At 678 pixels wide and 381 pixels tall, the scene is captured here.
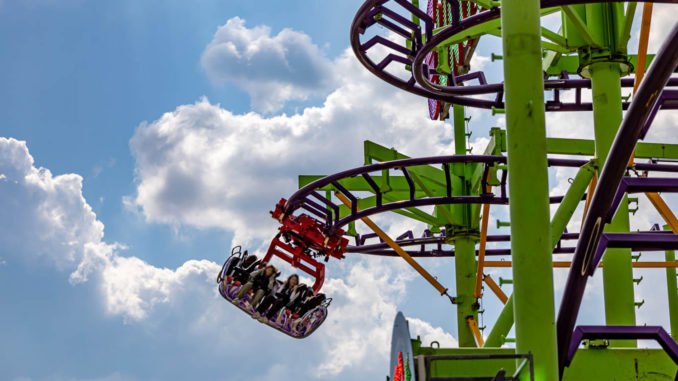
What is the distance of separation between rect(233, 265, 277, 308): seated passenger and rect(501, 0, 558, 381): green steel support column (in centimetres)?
991

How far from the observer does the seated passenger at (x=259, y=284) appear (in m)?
18.1

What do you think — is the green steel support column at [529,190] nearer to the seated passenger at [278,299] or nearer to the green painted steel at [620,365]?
the green painted steel at [620,365]

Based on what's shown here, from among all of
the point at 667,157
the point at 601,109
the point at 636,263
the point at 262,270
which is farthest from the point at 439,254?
the point at 601,109

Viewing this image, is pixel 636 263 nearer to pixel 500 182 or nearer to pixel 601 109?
pixel 500 182

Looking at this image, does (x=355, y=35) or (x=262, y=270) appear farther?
(x=262, y=270)

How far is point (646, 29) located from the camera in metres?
13.9

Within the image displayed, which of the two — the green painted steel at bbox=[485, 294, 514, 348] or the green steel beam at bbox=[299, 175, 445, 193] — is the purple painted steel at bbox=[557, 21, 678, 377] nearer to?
the green painted steel at bbox=[485, 294, 514, 348]

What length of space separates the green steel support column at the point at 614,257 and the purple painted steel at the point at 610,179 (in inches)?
169

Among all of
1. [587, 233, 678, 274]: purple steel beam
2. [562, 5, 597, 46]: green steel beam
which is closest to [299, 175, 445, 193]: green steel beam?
[562, 5, 597, 46]: green steel beam

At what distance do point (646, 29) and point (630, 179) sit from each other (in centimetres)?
488

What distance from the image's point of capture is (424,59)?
15.2 metres

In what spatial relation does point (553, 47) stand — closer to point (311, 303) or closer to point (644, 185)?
point (311, 303)

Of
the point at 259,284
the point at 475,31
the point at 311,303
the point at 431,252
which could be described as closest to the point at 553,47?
the point at 475,31

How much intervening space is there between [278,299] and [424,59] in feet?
18.1
